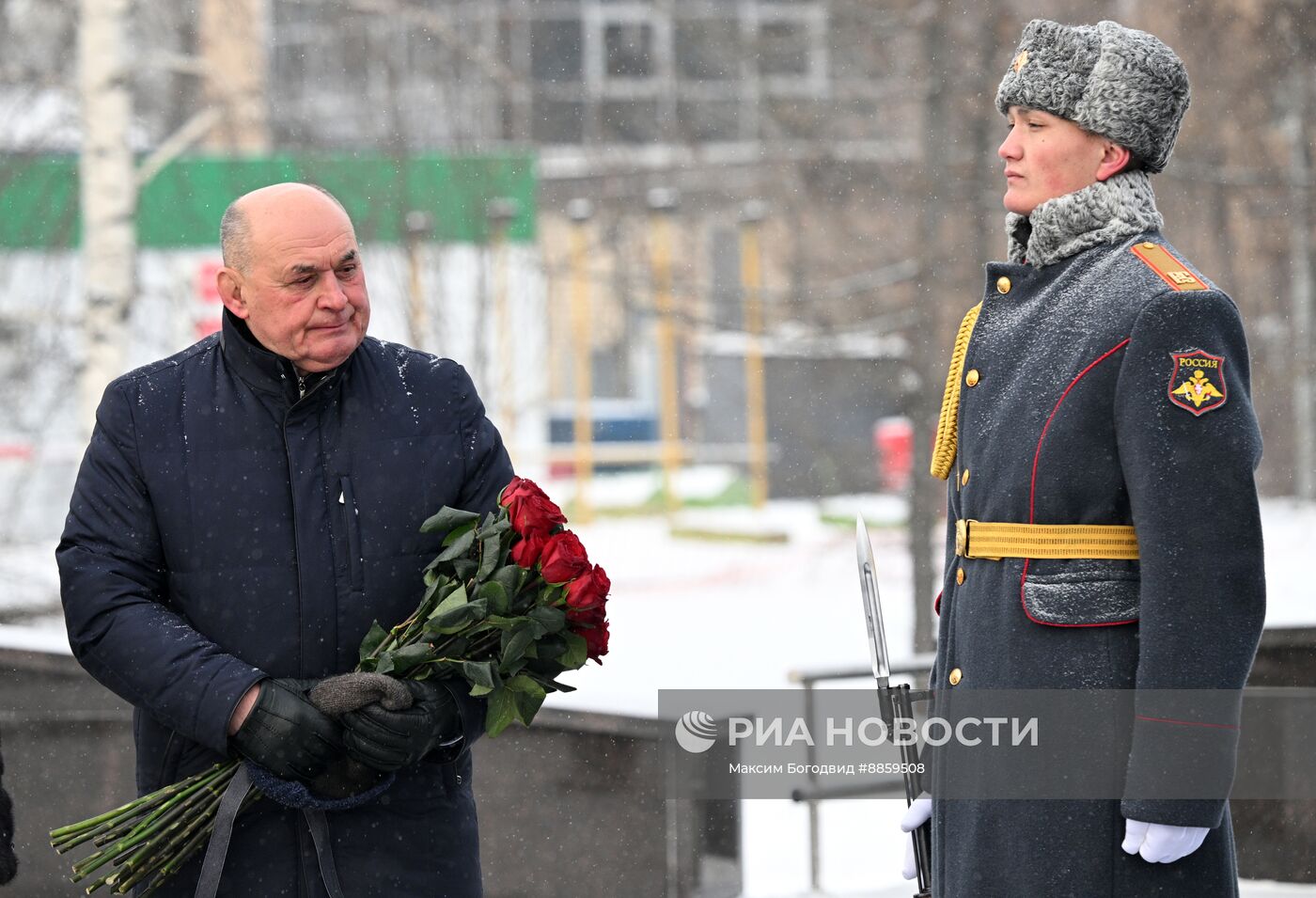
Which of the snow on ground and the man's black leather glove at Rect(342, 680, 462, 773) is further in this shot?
the snow on ground

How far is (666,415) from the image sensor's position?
1108 cm

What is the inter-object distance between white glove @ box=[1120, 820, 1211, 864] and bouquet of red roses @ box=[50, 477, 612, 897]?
89 cm

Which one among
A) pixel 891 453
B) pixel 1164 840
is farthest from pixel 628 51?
pixel 1164 840

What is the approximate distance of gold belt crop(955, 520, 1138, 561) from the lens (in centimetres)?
251

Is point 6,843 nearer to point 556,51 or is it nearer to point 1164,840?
point 1164,840

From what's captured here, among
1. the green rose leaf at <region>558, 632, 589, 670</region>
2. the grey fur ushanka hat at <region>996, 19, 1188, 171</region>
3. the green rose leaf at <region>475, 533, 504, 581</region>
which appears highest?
the grey fur ushanka hat at <region>996, 19, 1188, 171</region>

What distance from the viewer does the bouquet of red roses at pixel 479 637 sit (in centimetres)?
265

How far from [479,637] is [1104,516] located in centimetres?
100

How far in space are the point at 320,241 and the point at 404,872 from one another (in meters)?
1.06

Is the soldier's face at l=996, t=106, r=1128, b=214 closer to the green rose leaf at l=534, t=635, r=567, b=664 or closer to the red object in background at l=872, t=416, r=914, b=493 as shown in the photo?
the green rose leaf at l=534, t=635, r=567, b=664

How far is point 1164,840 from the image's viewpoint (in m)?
2.37

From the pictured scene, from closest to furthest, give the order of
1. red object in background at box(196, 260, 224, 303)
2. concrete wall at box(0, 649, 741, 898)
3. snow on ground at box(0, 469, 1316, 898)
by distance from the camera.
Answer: concrete wall at box(0, 649, 741, 898), snow on ground at box(0, 469, 1316, 898), red object in background at box(196, 260, 224, 303)

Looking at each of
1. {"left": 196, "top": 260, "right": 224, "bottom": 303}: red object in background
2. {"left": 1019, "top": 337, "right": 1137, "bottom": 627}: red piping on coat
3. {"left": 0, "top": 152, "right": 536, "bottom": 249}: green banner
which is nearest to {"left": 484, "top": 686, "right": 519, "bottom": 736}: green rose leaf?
{"left": 1019, "top": 337, "right": 1137, "bottom": 627}: red piping on coat

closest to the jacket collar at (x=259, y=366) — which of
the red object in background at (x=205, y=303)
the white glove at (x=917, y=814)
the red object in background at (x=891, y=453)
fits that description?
the white glove at (x=917, y=814)
